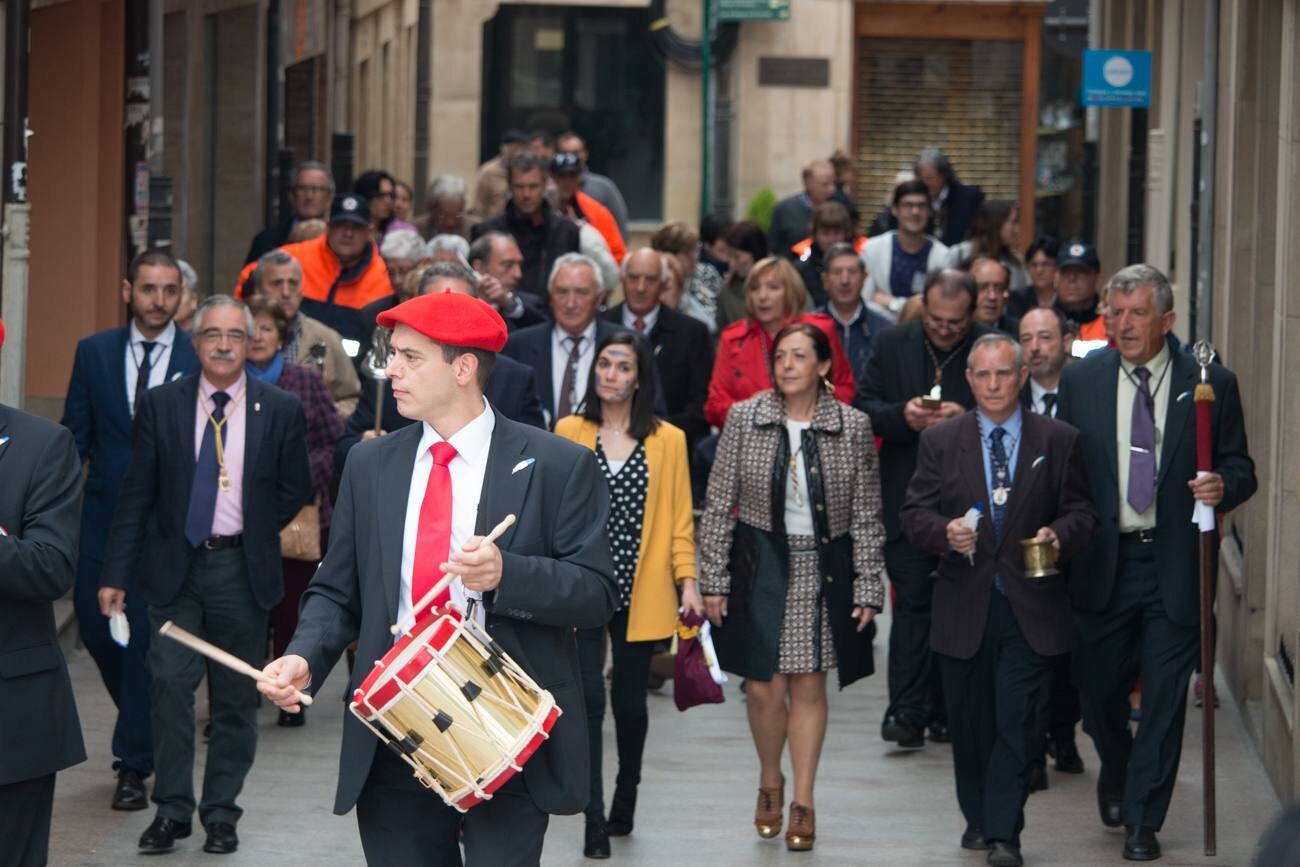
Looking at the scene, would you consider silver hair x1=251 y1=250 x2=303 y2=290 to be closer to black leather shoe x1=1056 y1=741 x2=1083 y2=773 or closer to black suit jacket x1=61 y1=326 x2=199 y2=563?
black suit jacket x1=61 y1=326 x2=199 y2=563

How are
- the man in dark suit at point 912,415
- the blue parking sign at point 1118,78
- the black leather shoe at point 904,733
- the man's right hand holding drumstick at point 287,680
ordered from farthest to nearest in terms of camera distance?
1. the blue parking sign at point 1118,78
2. the black leather shoe at point 904,733
3. the man in dark suit at point 912,415
4. the man's right hand holding drumstick at point 287,680

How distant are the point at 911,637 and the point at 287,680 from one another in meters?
5.91

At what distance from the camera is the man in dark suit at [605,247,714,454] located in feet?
40.3

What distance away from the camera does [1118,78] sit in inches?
709

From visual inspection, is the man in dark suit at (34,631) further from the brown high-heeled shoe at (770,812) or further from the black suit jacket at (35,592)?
the brown high-heeled shoe at (770,812)

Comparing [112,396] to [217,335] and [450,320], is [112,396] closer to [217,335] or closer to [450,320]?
[217,335]

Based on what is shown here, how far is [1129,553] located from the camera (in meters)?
9.34

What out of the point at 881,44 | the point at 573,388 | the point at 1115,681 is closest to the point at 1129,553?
the point at 1115,681

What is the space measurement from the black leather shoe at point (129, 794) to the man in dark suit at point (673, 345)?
11.5 feet

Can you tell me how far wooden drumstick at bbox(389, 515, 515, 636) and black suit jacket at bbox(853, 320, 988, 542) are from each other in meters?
5.38

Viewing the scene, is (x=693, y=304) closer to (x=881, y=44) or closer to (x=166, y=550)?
(x=166, y=550)

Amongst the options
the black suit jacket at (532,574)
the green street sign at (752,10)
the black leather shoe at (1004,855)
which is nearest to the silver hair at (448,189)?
the black leather shoe at (1004,855)

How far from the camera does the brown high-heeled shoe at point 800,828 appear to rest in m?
9.44

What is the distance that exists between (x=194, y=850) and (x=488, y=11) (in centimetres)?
2350
